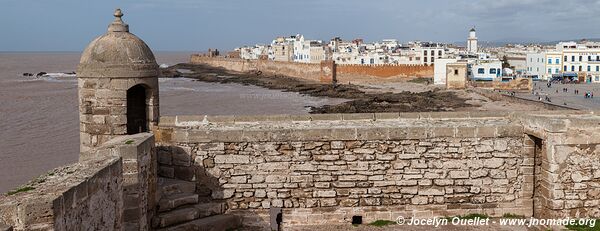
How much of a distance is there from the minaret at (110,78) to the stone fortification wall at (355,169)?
3.27ft

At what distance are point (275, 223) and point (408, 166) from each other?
88.5 inches

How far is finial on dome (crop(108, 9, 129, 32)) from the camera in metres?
9.51

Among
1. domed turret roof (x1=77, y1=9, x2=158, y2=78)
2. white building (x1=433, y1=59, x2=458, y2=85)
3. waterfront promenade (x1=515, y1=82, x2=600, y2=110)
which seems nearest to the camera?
domed turret roof (x1=77, y1=9, x2=158, y2=78)

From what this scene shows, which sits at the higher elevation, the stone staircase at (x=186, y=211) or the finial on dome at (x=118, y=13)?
the finial on dome at (x=118, y=13)

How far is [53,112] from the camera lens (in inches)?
1622

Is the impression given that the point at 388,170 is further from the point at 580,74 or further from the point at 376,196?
the point at 580,74

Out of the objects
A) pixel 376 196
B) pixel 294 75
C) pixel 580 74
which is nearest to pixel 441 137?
pixel 376 196

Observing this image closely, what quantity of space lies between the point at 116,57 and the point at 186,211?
9.26ft

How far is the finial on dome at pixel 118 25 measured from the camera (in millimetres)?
9508

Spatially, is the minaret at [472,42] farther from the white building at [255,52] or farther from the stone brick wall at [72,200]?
the stone brick wall at [72,200]

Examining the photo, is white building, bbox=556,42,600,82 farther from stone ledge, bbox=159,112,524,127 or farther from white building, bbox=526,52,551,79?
stone ledge, bbox=159,112,524,127

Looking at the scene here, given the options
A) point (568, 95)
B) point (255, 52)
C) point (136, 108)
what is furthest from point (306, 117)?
point (255, 52)

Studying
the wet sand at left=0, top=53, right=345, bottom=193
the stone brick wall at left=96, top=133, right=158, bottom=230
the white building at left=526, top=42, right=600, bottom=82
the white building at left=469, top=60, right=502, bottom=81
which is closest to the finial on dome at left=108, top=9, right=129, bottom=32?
the stone brick wall at left=96, top=133, right=158, bottom=230

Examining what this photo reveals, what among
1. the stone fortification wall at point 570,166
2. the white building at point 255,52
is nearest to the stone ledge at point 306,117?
the stone fortification wall at point 570,166
